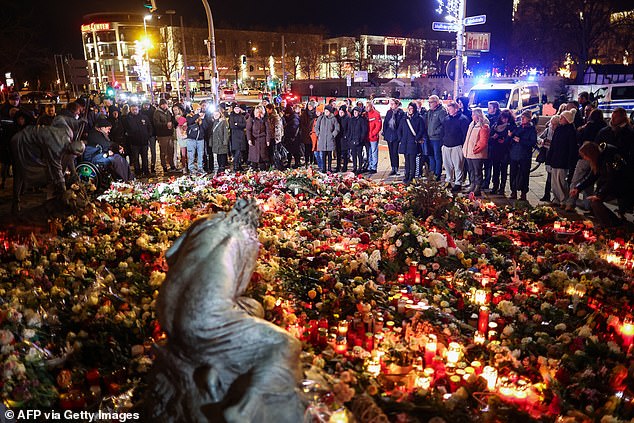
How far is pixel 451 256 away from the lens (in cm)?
646

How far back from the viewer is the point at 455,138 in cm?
1173

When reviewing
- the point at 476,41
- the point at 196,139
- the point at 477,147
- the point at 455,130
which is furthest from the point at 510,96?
the point at 196,139

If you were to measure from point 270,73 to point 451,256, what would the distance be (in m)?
82.9

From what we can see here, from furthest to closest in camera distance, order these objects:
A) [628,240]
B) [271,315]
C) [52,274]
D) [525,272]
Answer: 1. [628,240]
2. [525,272]
3. [52,274]
4. [271,315]

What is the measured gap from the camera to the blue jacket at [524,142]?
34.3 feet

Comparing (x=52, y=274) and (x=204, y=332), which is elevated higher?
(x=204, y=332)

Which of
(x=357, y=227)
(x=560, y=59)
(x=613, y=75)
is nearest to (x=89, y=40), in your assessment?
(x=560, y=59)

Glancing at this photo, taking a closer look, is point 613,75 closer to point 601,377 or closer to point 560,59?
point 560,59

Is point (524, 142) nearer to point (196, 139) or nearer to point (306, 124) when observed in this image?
point (306, 124)

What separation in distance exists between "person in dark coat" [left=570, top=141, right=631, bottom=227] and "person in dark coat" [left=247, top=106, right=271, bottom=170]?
8.43m

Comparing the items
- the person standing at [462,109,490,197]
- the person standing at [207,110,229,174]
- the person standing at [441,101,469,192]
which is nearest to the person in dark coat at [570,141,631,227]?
the person standing at [462,109,490,197]

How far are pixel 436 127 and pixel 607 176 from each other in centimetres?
500

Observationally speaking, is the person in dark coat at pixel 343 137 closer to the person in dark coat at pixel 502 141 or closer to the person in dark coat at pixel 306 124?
the person in dark coat at pixel 306 124

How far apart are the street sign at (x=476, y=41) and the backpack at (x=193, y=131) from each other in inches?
426
